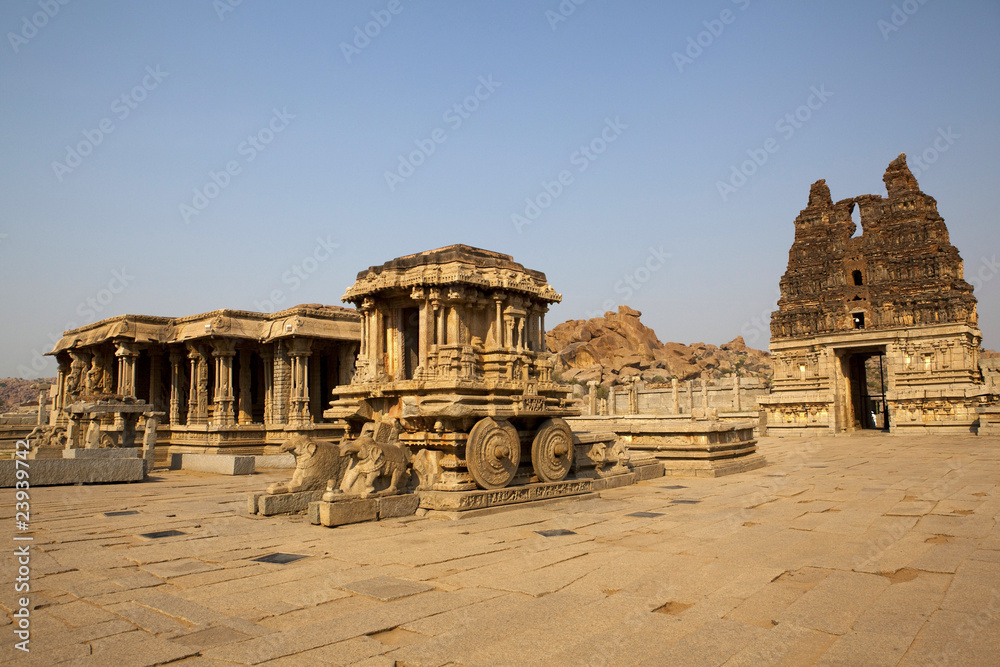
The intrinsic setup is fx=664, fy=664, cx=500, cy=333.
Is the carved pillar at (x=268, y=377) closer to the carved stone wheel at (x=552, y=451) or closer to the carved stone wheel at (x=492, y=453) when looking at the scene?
the carved stone wheel at (x=552, y=451)

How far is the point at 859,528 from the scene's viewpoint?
7.22m

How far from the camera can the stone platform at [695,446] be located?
13547mm

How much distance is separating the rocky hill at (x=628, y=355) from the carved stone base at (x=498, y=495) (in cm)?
4913

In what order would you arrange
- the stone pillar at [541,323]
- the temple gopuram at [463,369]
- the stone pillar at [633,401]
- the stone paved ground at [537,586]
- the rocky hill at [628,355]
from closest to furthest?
the stone paved ground at [537,586], the temple gopuram at [463,369], the stone pillar at [541,323], the stone pillar at [633,401], the rocky hill at [628,355]

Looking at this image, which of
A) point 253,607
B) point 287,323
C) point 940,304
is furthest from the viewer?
point 940,304

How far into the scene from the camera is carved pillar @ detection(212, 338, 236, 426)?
795 inches

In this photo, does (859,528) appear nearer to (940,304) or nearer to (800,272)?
(940,304)

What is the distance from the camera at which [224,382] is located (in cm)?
2042

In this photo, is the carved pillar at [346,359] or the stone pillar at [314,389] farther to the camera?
the stone pillar at [314,389]

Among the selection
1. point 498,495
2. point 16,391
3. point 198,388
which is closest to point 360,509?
point 498,495

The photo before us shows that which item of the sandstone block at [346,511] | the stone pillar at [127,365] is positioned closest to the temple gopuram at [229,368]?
the stone pillar at [127,365]

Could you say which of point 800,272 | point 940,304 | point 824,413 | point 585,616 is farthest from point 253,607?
point 800,272

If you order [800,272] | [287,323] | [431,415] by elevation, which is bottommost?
[431,415]

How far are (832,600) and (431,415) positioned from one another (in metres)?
5.40
